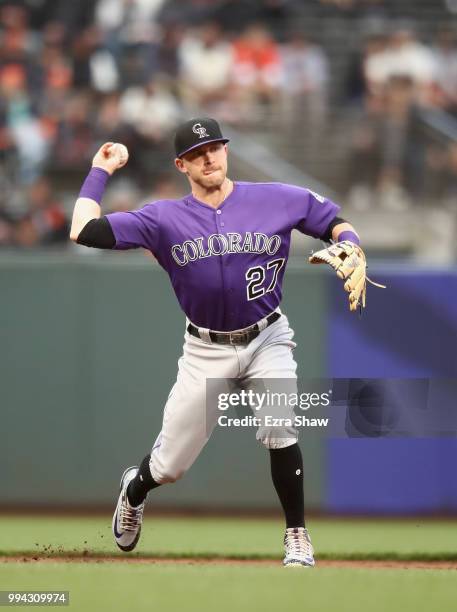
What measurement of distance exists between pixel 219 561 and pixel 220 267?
1842mm

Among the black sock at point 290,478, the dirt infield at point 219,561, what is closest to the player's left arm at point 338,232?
the black sock at point 290,478

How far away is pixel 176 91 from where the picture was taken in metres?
12.6

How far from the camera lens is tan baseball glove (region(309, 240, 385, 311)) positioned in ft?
17.2

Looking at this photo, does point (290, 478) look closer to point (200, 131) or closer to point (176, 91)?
point (200, 131)

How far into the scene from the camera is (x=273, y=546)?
6.96 metres

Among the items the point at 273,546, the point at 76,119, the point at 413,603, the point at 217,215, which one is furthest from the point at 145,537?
the point at 76,119

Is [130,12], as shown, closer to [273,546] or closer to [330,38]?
[330,38]

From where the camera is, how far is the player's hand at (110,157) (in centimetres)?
566

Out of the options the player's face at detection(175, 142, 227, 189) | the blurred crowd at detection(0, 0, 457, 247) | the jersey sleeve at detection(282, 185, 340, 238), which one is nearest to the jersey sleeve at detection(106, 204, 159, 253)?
the player's face at detection(175, 142, 227, 189)

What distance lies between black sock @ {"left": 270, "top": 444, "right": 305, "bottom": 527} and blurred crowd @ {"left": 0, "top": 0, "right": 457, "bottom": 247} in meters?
5.93

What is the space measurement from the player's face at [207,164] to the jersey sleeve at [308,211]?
0.32 meters

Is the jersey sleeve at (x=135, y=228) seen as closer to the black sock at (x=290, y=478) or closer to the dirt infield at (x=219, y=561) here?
the black sock at (x=290, y=478)

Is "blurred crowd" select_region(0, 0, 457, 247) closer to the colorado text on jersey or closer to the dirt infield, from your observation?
the dirt infield

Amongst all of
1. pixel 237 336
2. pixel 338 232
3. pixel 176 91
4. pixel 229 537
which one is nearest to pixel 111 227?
pixel 237 336
